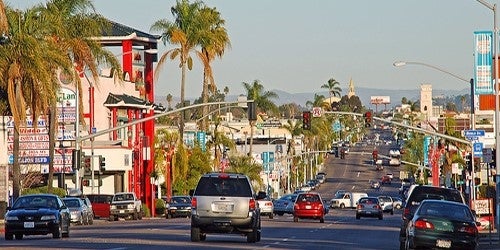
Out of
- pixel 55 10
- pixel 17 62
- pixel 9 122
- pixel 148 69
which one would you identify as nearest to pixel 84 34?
pixel 55 10

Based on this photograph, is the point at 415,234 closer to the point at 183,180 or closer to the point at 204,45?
the point at 204,45

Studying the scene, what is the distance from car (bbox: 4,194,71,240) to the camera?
40156 mm

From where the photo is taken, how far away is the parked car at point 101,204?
244ft

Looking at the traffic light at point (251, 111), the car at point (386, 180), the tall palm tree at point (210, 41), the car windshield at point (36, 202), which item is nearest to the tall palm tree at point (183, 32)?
the tall palm tree at point (210, 41)

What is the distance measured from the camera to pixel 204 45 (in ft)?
306

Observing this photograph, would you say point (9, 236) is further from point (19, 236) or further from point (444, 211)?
point (444, 211)

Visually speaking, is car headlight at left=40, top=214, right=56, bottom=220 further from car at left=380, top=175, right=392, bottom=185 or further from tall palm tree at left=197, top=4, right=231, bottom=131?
car at left=380, top=175, right=392, bottom=185

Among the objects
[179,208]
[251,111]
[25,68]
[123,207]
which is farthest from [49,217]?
[179,208]

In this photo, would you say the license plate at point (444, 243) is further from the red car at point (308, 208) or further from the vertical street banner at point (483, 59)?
the red car at point (308, 208)

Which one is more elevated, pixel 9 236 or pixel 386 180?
pixel 9 236

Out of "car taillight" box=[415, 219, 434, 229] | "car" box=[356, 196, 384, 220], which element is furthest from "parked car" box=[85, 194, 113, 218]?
"car taillight" box=[415, 219, 434, 229]

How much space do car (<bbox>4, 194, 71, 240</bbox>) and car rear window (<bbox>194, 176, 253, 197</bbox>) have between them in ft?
→ 18.0

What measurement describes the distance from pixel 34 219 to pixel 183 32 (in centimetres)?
5348

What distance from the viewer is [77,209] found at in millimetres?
60656
